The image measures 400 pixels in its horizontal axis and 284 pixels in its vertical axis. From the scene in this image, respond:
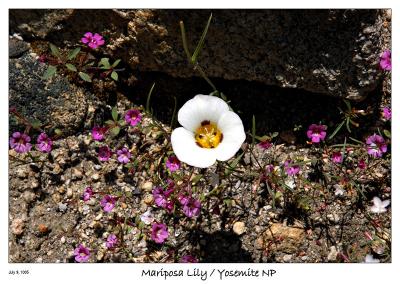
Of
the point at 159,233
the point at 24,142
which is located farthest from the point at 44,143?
the point at 159,233

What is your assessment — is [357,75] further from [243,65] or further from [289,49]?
[243,65]

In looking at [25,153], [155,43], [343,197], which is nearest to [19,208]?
[25,153]

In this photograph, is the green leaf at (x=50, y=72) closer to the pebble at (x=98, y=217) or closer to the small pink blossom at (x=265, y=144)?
the pebble at (x=98, y=217)

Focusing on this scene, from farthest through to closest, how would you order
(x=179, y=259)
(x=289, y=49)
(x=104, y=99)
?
1. (x=104, y=99)
2. (x=179, y=259)
3. (x=289, y=49)

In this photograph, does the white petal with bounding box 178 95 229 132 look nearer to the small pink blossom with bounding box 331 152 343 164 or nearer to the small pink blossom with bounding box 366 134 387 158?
the small pink blossom with bounding box 331 152 343 164

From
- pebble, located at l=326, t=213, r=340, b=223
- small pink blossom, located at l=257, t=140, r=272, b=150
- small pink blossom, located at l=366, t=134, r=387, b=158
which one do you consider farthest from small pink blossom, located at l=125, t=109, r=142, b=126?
small pink blossom, located at l=366, t=134, r=387, b=158

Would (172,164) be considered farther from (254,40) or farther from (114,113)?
(254,40)
